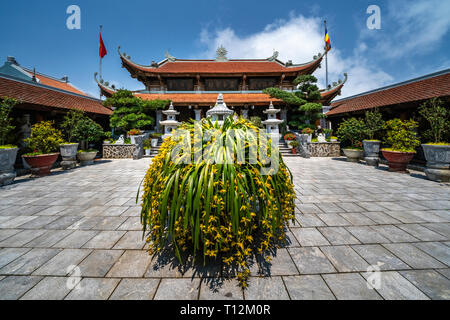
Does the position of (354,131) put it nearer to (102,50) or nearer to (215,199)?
(215,199)

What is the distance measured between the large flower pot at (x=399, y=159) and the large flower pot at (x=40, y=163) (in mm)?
12147

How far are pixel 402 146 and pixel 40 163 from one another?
497 inches

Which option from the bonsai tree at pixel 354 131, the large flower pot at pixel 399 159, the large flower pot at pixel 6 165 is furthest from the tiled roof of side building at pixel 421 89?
the large flower pot at pixel 6 165

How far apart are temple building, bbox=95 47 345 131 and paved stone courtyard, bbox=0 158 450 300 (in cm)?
1269

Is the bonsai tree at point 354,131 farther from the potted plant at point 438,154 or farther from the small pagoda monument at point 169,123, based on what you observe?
the small pagoda monument at point 169,123

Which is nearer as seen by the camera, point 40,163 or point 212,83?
point 40,163

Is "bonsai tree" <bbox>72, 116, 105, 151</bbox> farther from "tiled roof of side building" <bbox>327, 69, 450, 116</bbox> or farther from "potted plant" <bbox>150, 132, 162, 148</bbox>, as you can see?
"tiled roof of side building" <bbox>327, 69, 450, 116</bbox>

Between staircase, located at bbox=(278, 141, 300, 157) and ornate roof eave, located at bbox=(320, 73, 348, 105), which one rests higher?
ornate roof eave, located at bbox=(320, 73, 348, 105)

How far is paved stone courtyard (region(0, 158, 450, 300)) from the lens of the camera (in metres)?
1.51

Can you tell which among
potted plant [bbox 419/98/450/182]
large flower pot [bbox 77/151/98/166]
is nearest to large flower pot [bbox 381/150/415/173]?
potted plant [bbox 419/98/450/182]

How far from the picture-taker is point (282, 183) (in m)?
1.87

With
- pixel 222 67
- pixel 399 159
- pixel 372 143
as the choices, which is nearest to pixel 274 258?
pixel 399 159

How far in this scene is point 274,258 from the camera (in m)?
1.92
